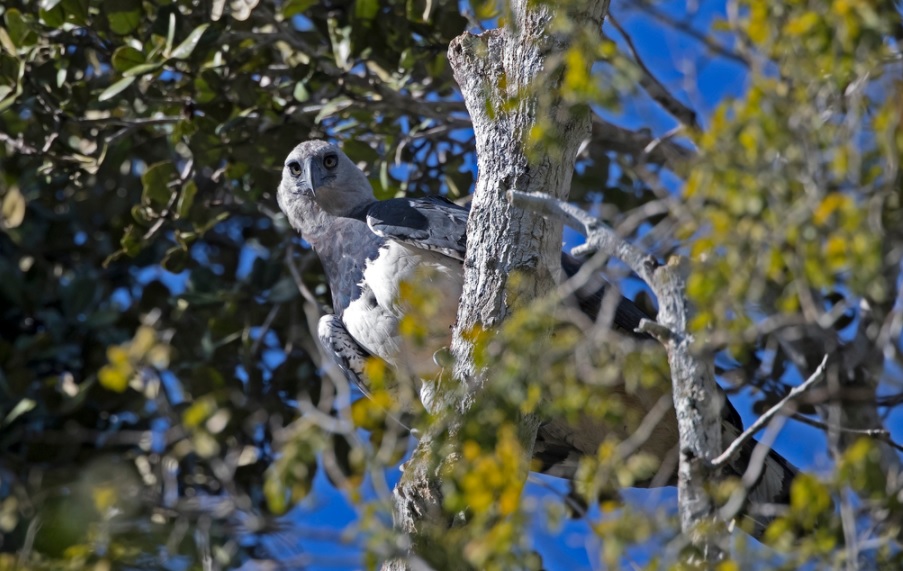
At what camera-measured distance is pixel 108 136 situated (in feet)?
19.5

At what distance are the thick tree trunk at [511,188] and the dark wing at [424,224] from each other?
1.02 meters

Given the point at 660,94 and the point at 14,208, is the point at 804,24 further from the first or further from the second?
the point at 14,208

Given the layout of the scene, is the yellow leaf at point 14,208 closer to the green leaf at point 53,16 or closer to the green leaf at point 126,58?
the green leaf at point 53,16

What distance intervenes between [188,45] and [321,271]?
161 cm

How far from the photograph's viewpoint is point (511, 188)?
12.3 ft

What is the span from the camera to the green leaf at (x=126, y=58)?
5137mm

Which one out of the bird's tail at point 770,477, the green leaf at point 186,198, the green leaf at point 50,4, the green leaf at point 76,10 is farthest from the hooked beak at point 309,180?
the bird's tail at point 770,477

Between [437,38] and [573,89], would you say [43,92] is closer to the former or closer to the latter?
[437,38]

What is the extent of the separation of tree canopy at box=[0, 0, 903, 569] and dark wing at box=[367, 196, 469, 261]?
47cm

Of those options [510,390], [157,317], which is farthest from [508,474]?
[157,317]

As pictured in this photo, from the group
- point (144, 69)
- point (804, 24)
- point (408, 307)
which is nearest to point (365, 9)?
point (144, 69)

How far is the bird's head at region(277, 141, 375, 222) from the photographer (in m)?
5.87

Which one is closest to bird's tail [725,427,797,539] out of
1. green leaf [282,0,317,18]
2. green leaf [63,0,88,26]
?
green leaf [282,0,317,18]

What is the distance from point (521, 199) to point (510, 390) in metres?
0.61
